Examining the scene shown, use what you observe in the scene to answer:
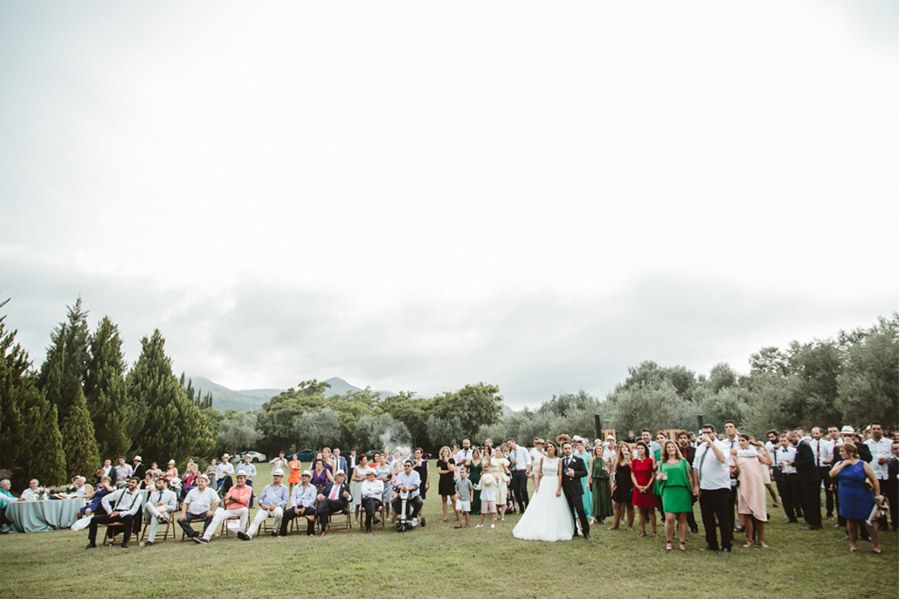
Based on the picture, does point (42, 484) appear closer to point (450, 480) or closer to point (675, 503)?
point (450, 480)

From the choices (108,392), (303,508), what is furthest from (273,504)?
(108,392)

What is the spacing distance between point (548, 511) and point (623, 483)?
184cm

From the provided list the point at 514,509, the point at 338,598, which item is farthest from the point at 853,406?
the point at 338,598

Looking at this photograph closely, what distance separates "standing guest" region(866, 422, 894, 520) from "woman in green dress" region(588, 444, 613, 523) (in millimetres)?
5260

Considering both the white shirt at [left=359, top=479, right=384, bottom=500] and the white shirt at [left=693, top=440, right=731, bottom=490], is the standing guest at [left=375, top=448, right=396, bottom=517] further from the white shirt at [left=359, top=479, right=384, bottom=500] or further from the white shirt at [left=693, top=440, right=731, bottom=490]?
the white shirt at [left=693, top=440, right=731, bottom=490]

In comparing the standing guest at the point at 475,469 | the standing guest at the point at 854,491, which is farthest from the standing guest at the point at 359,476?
the standing guest at the point at 854,491

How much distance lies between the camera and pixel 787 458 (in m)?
12.8

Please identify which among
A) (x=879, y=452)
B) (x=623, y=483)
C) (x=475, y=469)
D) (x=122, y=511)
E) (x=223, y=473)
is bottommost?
(x=223, y=473)

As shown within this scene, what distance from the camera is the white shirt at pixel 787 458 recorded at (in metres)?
12.1

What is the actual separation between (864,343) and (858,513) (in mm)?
23136

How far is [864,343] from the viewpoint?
88.0 feet

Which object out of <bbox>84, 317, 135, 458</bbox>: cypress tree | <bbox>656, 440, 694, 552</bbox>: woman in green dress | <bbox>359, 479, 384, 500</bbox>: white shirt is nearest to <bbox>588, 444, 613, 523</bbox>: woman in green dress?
<bbox>656, 440, 694, 552</bbox>: woman in green dress

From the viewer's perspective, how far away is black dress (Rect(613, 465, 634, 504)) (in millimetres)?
11297

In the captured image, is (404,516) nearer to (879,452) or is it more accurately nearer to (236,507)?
(236,507)
